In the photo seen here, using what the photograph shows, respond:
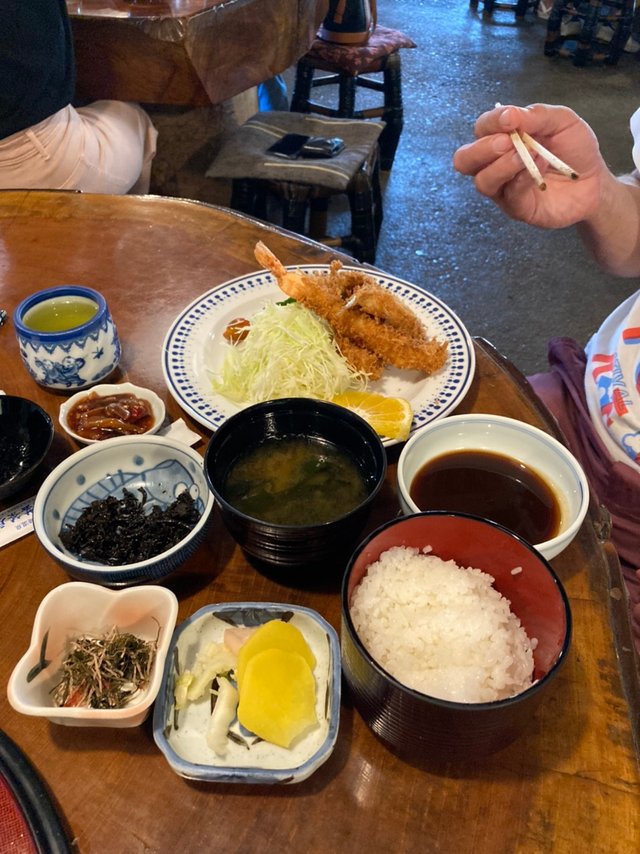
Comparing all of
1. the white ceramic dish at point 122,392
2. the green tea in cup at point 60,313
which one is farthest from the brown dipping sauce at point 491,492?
the green tea in cup at point 60,313

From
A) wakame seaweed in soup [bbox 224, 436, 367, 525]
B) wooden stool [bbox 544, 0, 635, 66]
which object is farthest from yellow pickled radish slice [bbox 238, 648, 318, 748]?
wooden stool [bbox 544, 0, 635, 66]

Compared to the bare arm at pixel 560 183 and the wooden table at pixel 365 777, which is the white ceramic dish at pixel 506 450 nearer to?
the wooden table at pixel 365 777

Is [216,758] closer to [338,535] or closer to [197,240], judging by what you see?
[338,535]

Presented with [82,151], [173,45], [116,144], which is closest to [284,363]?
[82,151]

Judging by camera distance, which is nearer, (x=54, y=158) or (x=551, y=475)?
(x=551, y=475)

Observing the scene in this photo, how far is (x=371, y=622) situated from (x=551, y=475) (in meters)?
0.50

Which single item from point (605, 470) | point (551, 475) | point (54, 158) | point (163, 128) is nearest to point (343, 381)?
point (551, 475)

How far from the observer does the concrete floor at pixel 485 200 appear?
4.10 m

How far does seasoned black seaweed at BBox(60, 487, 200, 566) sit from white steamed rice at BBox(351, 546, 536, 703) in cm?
38

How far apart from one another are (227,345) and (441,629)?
3.24 feet

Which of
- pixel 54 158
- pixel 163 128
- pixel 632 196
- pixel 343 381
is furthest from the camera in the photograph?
pixel 163 128

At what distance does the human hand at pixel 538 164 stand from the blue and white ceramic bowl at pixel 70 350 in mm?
947

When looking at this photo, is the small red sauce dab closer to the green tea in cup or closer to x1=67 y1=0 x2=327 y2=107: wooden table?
the green tea in cup

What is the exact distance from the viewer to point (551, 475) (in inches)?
47.2
